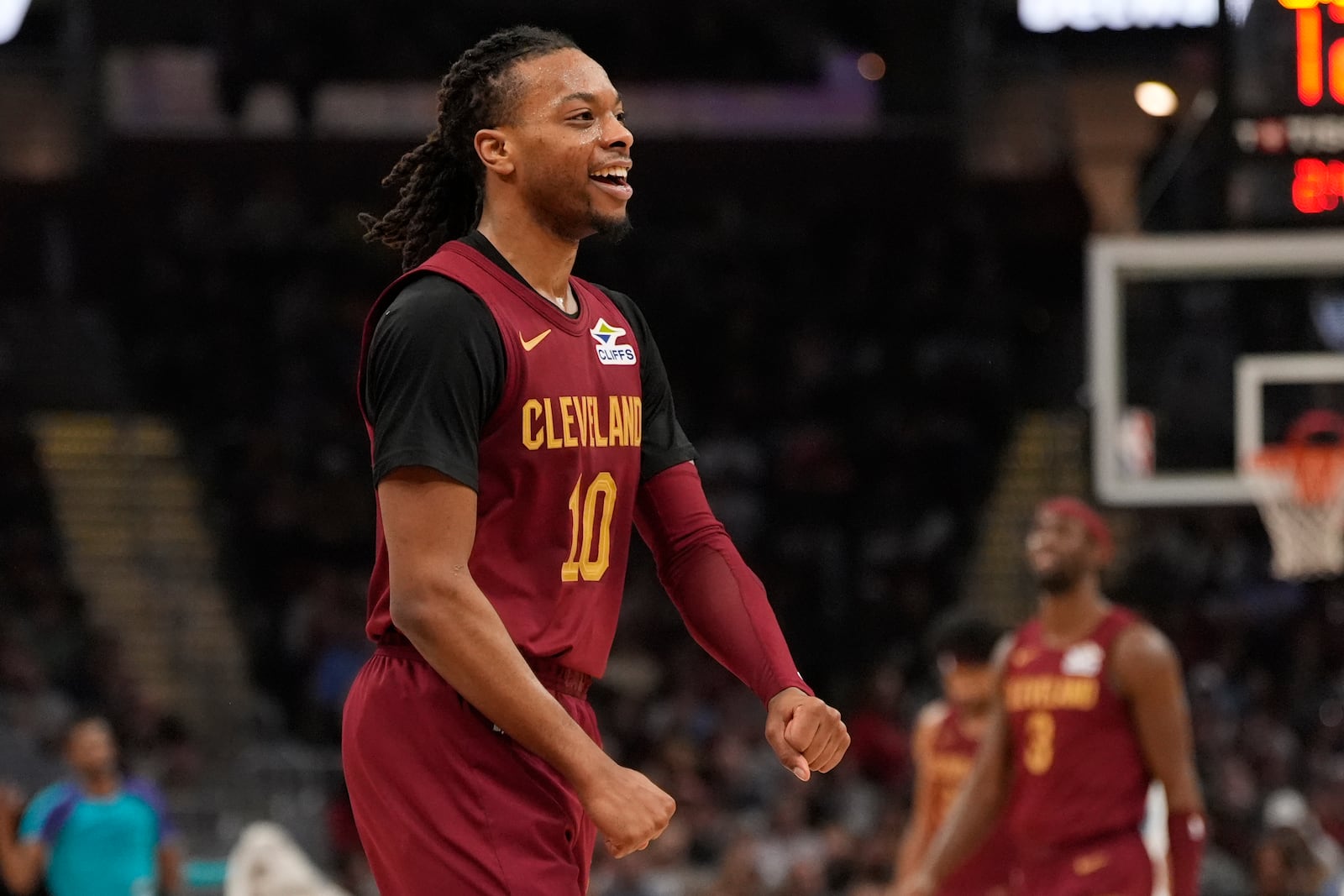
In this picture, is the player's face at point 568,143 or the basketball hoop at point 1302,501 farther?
the basketball hoop at point 1302,501

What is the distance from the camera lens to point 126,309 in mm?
19406

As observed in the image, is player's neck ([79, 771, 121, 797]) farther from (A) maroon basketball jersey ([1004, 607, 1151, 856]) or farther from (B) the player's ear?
(B) the player's ear

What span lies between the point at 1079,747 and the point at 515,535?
4.13 m

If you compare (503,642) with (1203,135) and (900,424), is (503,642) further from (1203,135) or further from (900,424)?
(900,424)

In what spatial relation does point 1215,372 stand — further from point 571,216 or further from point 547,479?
point 547,479

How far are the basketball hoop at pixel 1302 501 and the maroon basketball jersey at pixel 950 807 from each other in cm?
191

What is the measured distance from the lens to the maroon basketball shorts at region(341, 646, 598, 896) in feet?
9.46

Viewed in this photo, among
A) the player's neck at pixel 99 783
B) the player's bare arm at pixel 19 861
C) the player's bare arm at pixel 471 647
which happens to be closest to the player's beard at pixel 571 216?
the player's bare arm at pixel 471 647

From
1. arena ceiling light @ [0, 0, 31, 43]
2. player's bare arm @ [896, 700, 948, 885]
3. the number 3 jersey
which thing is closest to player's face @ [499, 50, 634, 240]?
the number 3 jersey

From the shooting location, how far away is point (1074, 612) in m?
6.86

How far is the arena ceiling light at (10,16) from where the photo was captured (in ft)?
60.7

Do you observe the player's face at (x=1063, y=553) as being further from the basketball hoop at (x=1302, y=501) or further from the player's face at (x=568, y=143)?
the player's face at (x=568, y=143)

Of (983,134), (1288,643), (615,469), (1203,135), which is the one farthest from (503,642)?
(983,134)

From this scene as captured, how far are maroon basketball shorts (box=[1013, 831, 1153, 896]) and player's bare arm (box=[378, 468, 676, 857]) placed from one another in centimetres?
411
